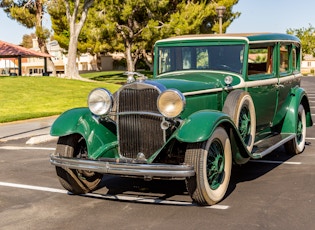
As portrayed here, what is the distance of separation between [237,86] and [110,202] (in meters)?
2.42

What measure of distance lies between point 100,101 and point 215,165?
1.58 metres

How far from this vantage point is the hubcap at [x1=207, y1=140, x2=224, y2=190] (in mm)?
5754

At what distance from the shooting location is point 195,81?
254 inches

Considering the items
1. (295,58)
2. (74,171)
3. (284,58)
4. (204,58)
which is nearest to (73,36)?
(295,58)

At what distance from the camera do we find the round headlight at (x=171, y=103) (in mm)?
5555

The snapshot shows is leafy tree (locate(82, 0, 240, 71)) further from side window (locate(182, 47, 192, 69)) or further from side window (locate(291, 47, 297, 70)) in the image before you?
side window (locate(182, 47, 192, 69))

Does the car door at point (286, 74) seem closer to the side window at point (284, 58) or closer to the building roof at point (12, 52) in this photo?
the side window at point (284, 58)

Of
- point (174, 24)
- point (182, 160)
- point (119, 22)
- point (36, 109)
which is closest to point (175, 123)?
point (182, 160)

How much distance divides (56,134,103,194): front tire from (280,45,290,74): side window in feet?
12.7

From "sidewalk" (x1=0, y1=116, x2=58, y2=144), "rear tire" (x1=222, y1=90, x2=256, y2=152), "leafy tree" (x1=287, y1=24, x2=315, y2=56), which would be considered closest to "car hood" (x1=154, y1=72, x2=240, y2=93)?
"rear tire" (x1=222, y1=90, x2=256, y2=152)

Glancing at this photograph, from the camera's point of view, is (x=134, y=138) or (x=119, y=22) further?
(x=119, y=22)

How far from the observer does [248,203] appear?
5.75 m

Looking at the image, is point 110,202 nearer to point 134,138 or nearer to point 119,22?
point 134,138

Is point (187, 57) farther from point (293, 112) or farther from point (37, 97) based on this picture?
point (37, 97)
